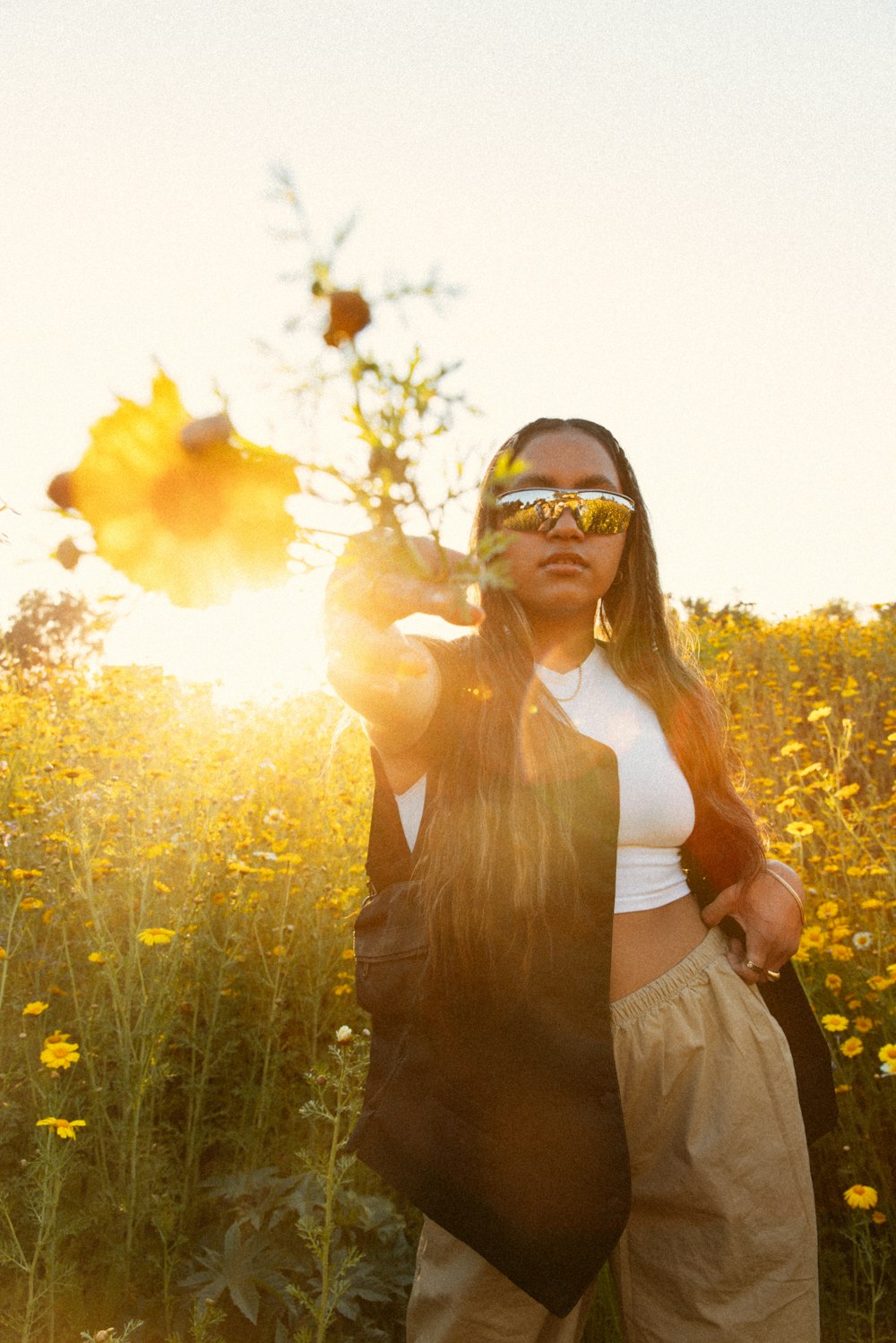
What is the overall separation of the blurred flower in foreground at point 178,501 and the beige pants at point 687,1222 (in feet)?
3.96

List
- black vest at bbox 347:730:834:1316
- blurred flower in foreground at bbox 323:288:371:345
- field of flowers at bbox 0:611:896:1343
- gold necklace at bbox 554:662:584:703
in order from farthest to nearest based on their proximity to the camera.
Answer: field of flowers at bbox 0:611:896:1343 < gold necklace at bbox 554:662:584:703 < black vest at bbox 347:730:834:1316 < blurred flower in foreground at bbox 323:288:371:345

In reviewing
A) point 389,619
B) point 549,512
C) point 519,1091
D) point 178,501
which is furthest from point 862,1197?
point 178,501

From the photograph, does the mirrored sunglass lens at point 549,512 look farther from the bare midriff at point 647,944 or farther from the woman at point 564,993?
the bare midriff at point 647,944

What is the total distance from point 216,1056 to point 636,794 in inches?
59.4

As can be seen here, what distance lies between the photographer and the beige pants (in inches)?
56.1

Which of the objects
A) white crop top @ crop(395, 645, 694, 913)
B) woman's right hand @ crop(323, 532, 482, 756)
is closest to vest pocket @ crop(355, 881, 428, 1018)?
white crop top @ crop(395, 645, 694, 913)

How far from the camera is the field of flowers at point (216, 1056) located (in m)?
1.88

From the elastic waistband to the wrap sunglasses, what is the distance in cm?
79

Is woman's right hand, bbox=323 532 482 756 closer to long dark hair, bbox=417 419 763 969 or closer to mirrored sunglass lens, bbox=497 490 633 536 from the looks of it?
long dark hair, bbox=417 419 763 969

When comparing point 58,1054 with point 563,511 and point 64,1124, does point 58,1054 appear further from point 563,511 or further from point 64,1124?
→ point 563,511

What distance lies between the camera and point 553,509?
163 cm

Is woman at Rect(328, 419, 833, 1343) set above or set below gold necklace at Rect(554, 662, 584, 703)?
below

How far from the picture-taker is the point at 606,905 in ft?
4.68

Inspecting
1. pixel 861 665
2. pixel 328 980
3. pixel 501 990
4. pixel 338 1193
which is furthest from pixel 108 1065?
pixel 861 665
